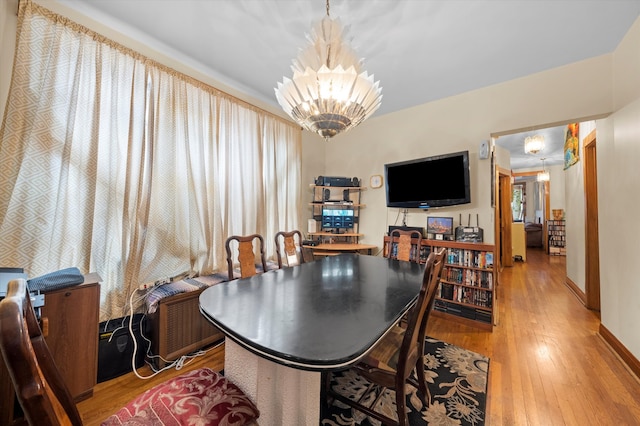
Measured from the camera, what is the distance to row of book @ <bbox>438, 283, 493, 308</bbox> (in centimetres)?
275

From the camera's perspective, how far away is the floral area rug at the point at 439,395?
1494 mm

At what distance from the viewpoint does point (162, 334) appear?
1.97 metres

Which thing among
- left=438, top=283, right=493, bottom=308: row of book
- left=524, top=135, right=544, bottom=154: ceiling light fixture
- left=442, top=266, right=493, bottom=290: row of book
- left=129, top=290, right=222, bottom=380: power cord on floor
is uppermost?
left=524, top=135, right=544, bottom=154: ceiling light fixture

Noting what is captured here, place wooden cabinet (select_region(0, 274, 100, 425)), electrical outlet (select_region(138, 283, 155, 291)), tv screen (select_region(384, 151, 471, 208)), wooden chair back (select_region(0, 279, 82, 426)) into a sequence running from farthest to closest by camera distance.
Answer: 1. tv screen (select_region(384, 151, 471, 208))
2. electrical outlet (select_region(138, 283, 155, 291))
3. wooden cabinet (select_region(0, 274, 100, 425))
4. wooden chair back (select_region(0, 279, 82, 426))

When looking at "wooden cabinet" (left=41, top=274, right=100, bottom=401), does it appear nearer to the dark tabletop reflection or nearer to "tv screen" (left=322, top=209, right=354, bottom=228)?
the dark tabletop reflection

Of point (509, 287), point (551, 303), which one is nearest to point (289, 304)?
point (551, 303)

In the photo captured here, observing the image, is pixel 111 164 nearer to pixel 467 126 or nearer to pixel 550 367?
pixel 467 126

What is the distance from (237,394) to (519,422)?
5.71ft

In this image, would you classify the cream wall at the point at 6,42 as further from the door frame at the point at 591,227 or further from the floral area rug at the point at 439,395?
the door frame at the point at 591,227

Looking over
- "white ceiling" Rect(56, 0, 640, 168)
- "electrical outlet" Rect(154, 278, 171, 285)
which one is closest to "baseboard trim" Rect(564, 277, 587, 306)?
"white ceiling" Rect(56, 0, 640, 168)

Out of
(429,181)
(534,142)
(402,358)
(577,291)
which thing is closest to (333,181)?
(429,181)

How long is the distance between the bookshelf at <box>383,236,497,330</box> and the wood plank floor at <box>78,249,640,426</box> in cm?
14

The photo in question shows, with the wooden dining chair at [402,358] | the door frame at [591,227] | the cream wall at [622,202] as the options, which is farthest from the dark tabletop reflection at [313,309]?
the door frame at [591,227]

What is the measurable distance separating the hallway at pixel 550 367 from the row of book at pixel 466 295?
29 cm
